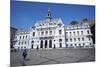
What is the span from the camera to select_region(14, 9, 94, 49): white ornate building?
2523mm

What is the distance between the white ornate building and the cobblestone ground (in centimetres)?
7

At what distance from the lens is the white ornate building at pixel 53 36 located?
2.52 m

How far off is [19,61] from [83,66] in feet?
3.13

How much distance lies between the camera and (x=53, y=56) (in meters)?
2.66

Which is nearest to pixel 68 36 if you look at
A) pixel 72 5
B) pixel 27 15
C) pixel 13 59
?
pixel 72 5

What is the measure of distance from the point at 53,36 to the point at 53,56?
276 mm

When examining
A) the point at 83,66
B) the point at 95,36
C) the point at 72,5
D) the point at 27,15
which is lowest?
the point at 83,66

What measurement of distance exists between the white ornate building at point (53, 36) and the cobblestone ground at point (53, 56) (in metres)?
0.07

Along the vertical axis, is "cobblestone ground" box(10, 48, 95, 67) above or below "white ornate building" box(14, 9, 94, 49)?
below

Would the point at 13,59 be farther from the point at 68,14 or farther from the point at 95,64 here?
the point at 95,64
